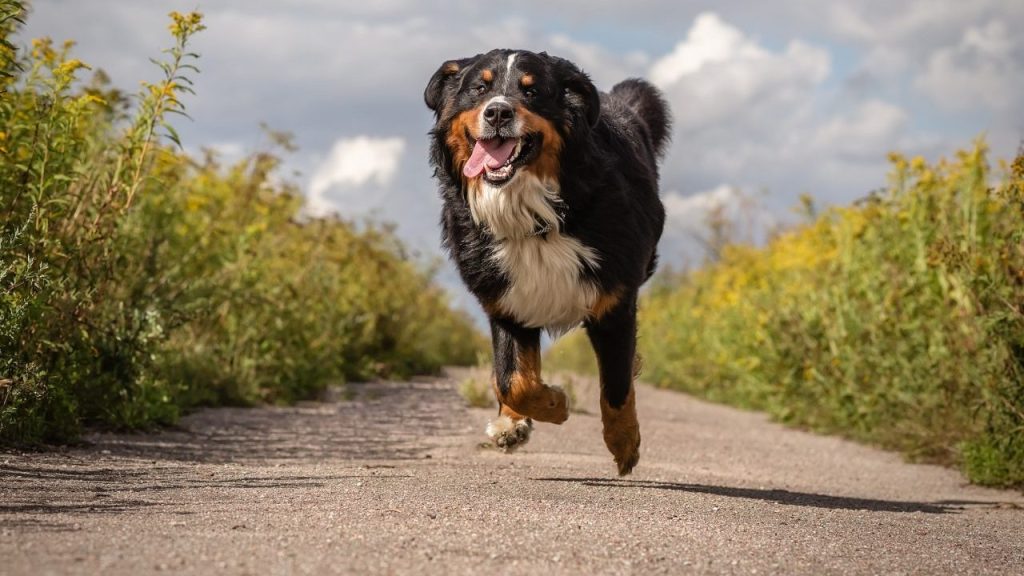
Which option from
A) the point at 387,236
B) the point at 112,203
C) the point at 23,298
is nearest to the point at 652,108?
the point at 112,203

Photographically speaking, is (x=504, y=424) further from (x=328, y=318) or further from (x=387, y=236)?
(x=387, y=236)

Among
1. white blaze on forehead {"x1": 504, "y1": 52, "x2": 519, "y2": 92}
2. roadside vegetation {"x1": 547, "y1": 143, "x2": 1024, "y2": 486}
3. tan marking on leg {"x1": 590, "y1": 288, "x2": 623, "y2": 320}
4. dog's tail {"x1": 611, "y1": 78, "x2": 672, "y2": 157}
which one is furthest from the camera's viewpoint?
dog's tail {"x1": 611, "y1": 78, "x2": 672, "y2": 157}

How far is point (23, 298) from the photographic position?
17.7 feet

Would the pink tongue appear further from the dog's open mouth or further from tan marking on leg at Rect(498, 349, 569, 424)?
tan marking on leg at Rect(498, 349, 569, 424)

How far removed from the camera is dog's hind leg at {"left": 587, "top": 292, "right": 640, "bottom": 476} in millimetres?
5441

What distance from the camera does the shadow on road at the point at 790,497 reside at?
5.50 metres

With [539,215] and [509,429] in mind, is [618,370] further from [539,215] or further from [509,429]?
[539,215]

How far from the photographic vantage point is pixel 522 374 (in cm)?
546

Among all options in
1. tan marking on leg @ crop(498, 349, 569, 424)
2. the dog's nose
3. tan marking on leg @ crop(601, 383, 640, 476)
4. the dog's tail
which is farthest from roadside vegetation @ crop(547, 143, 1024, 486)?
the dog's nose

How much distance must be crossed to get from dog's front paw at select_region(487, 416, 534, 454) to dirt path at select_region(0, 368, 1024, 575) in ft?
0.57

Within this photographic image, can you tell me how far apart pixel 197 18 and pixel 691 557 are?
13.5 feet

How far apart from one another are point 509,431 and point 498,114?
1.84m

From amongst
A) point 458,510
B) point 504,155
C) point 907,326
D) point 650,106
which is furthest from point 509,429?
point 907,326

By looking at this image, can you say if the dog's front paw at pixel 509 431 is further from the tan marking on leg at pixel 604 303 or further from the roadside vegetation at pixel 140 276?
the roadside vegetation at pixel 140 276
